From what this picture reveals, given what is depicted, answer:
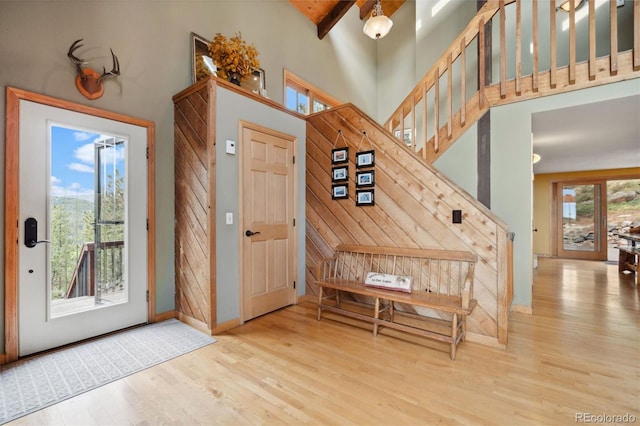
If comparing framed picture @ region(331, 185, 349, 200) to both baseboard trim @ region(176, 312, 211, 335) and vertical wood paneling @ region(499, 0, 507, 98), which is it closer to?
baseboard trim @ region(176, 312, 211, 335)

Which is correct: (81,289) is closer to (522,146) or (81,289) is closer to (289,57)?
(289,57)

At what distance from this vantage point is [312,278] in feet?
12.8

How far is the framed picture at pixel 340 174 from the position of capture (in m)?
3.59

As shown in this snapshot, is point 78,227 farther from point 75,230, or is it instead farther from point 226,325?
point 226,325

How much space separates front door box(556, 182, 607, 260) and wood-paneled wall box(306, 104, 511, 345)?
6605mm

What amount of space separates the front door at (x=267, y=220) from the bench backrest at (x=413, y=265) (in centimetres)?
60

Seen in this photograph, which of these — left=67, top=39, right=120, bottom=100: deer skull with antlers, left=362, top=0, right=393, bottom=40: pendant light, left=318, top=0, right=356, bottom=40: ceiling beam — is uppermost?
left=318, top=0, right=356, bottom=40: ceiling beam

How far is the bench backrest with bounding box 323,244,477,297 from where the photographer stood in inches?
110

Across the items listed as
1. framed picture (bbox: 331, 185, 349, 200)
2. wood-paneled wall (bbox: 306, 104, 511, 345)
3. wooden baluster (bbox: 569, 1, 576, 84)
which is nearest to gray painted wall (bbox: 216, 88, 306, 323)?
wood-paneled wall (bbox: 306, 104, 511, 345)

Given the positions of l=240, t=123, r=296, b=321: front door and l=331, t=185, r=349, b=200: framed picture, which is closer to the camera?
l=240, t=123, r=296, b=321: front door

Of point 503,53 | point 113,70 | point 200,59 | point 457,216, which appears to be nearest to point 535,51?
point 503,53

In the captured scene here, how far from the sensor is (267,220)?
3420mm

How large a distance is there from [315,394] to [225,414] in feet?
1.83

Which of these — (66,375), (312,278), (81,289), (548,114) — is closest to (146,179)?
(81,289)
